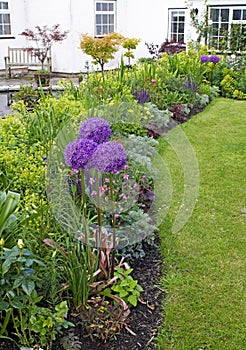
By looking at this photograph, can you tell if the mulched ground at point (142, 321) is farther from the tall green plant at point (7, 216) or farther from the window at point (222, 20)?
the window at point (222, 20)

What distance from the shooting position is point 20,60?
12.6 meters

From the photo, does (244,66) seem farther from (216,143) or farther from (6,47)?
(6,47)

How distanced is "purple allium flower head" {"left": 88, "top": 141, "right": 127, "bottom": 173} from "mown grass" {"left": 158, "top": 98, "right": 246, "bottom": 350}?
1021mm

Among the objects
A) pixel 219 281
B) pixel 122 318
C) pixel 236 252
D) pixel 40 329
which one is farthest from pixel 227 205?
pixel 40 329

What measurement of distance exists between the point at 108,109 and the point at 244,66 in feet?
18.8

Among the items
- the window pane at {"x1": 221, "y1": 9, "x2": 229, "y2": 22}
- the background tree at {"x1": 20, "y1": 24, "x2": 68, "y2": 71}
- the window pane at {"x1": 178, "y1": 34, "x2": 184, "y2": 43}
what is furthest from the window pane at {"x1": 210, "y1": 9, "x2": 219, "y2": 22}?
the background tree at {"x1": 20, "y1": 24, "x2": 68, "y2": 71}

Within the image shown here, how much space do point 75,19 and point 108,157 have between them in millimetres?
11104

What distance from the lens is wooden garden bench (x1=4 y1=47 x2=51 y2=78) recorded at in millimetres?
11992

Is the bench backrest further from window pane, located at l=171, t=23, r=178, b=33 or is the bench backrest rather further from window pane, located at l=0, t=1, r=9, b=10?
window pane, located at l=171, t=23, r=178, b=33

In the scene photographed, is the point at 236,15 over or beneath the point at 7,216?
over

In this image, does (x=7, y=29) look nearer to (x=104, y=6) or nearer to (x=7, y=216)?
(x=104, y=6)

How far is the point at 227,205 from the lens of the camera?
13.2ft

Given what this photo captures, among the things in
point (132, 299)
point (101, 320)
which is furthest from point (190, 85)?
point (101, 320)

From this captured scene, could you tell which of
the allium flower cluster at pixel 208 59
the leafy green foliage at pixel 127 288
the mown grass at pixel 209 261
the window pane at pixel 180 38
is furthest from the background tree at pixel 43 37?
the leafy green foliage at pixel 127 288
